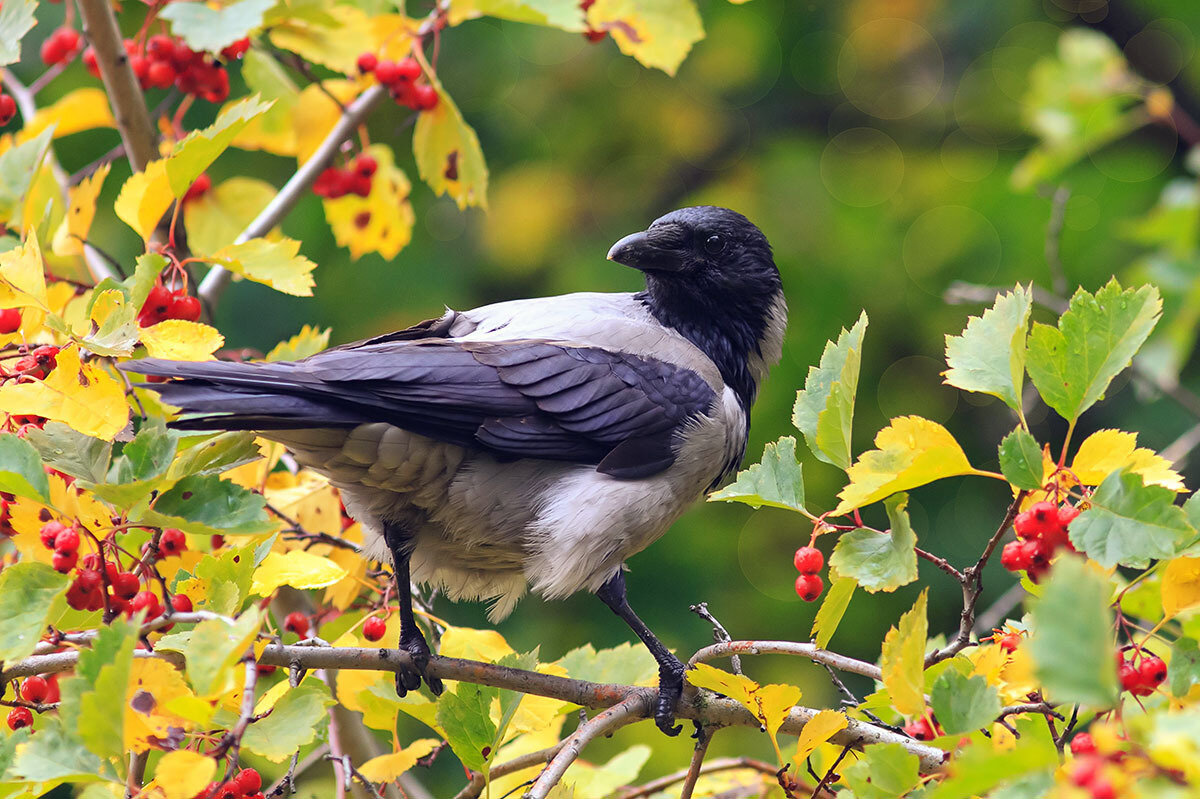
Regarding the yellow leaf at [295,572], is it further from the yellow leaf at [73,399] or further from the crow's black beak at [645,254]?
the crow's black beak at [645,254]

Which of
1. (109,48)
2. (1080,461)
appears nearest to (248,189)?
(109,48)

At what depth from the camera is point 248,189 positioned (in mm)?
3146

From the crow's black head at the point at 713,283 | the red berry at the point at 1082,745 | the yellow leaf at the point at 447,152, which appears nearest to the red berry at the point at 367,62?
the yellow leaf at the point at 447,152

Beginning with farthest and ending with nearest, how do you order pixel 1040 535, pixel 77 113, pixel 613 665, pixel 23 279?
pixel 77 113 → pixel 613 665 → pixel 23 279 → pixel 1040 535

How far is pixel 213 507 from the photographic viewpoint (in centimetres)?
185

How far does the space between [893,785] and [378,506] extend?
1.66 m

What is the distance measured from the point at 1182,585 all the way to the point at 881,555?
0.42m

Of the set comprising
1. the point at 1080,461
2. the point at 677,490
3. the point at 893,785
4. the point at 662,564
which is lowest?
the point at 662,564

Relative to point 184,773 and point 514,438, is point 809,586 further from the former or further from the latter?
point 184,773

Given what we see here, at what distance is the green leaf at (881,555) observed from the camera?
5.70 feet

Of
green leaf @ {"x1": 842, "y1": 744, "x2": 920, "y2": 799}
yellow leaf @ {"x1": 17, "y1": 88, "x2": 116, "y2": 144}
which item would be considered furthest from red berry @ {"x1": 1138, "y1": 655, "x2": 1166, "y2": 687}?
yellow leaf @ {"x1": 17, "y1": 88, "x2": 116, "y2": 144}

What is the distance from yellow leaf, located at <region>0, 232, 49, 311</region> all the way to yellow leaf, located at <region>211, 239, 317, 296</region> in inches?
12.3

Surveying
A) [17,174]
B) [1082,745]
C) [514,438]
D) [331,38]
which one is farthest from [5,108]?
[1082,745]

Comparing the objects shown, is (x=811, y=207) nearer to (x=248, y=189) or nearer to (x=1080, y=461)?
(x=248, y=189)
